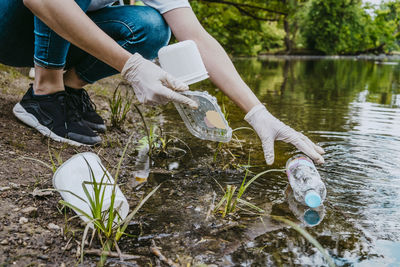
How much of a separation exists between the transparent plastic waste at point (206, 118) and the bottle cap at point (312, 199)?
554mm

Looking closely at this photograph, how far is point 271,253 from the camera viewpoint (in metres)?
1.11

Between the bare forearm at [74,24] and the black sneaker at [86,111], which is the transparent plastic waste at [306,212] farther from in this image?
the black sneaker at [86,111]

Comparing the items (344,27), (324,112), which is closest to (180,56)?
(324,112)

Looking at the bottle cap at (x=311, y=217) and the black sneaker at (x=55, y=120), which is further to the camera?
the black sneaker at (x=55, y=120)

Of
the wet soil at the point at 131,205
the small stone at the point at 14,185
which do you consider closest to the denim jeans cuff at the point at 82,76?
the wet soil at the point at 131,205

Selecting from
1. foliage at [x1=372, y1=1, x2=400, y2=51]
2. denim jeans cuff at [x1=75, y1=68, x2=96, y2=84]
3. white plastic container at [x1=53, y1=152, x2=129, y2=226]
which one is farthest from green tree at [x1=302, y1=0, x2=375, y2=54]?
white plastic container at [x1=53, y1=152, x2=129, y2=226]

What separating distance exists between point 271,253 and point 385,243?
41cm

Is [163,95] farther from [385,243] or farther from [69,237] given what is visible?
[385,243]

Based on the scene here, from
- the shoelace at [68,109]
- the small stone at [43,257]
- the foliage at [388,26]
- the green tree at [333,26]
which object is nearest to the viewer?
the small stone at [43,257]

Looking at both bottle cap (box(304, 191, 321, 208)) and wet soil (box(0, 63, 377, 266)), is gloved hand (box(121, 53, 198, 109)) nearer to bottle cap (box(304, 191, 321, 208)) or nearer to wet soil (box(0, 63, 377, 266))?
wet soil (box(0, 63, 377, 266))

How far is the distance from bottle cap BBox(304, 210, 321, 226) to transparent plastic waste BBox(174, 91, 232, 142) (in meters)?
0.60

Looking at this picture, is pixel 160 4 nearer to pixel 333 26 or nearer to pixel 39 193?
pixel 39 193

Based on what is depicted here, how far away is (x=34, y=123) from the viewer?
1.99m

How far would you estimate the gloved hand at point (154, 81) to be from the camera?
59.9 inches
